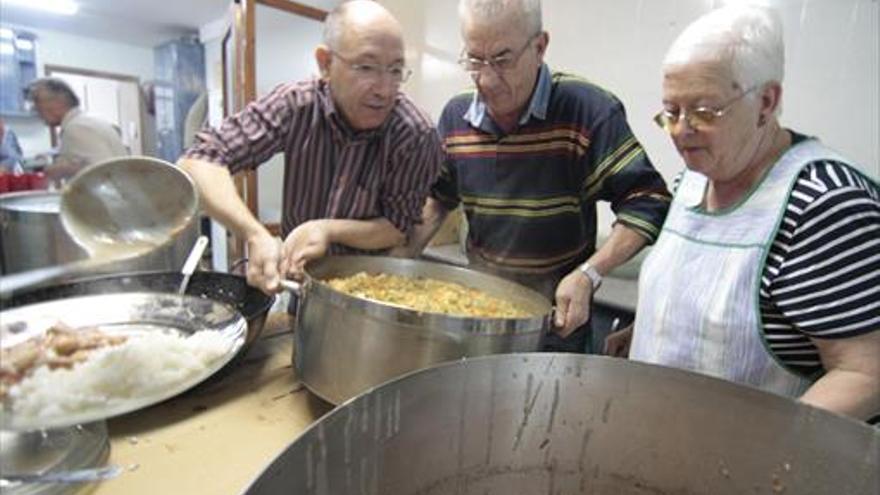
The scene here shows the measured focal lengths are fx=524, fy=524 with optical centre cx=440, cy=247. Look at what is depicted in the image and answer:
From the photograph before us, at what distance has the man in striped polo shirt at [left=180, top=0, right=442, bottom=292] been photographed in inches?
46.8

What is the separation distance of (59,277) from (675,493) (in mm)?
767

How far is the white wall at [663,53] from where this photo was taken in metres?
2.07

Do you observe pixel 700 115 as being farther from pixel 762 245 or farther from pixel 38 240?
pixel 38 240

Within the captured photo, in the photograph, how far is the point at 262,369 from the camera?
112 centimetres

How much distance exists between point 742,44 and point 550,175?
2.11 ft

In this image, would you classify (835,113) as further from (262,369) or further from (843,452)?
(262,369)

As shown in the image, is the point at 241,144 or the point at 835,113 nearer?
the point at 241,144

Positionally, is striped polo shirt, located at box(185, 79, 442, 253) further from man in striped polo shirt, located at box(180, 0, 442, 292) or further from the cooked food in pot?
the cooked food in pot

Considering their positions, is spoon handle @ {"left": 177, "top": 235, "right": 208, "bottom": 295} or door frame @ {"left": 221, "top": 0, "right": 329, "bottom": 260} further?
door frame @ {"left": 221, "top": 0, "right": 329, "bottom": 260}

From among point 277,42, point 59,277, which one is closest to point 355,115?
point 59,277

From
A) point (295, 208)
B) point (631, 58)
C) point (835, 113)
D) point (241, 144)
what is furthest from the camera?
point (631, 58)

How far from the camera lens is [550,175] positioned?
147 centimetres

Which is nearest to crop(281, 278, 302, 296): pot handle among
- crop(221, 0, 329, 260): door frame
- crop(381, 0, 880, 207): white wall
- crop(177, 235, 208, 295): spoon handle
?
crop(177, 235, 208, 295): spoon handle

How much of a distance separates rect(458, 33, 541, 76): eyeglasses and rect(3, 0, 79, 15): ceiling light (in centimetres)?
82
